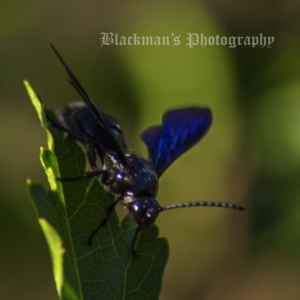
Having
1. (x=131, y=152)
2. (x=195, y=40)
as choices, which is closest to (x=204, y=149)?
(x=195, y=40)

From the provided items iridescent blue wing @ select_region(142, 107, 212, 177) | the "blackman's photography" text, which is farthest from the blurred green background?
iridescent blue wing @ select_region(142, 107, 212, 177)

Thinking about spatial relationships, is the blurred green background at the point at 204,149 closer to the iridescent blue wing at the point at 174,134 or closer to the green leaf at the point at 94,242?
the iridescent blue wing at the point at 174,134

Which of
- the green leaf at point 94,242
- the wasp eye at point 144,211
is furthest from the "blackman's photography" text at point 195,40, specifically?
the green leaf at point 94,242

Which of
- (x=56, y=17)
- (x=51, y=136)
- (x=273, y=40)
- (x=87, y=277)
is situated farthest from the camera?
(x=56, y=17)

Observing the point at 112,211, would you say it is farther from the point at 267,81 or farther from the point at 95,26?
the point at 95,26

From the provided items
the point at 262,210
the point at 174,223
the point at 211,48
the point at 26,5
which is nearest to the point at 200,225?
the point at 174,223

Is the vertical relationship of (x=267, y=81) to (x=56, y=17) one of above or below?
below
